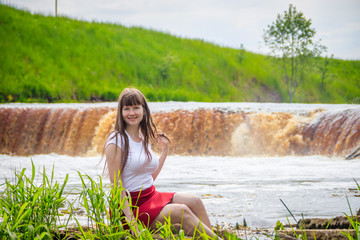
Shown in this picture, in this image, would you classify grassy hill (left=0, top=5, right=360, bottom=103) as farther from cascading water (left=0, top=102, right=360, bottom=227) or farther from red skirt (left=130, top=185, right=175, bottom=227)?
red skirt (left=130, top=185, right=175, bottom=227)

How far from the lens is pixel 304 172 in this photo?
9.56 metres

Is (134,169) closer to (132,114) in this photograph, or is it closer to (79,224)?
(132,114)

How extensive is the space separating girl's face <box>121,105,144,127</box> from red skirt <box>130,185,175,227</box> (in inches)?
20.7

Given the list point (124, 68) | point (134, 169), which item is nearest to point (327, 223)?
point (134, 169)

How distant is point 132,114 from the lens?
3369mm

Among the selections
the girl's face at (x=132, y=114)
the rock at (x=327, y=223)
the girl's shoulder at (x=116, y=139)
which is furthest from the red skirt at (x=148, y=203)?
the rock at (x=327, y=223)

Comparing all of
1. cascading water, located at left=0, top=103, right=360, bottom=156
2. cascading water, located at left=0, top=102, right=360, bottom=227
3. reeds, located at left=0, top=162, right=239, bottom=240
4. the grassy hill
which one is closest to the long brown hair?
reeds, located at left=0, top=162, right=239, bottom=240

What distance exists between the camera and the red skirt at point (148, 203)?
3160mm

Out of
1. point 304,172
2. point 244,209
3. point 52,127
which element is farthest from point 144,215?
point 52,127

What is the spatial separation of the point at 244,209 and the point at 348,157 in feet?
20.7

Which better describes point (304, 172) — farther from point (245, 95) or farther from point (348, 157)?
point (245, 95)

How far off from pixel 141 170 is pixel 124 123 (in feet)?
1.30

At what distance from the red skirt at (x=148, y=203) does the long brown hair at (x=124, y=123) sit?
234mm

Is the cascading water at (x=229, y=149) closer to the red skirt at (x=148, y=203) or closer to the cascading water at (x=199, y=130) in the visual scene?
the cascading water at (x=199, y=130)
